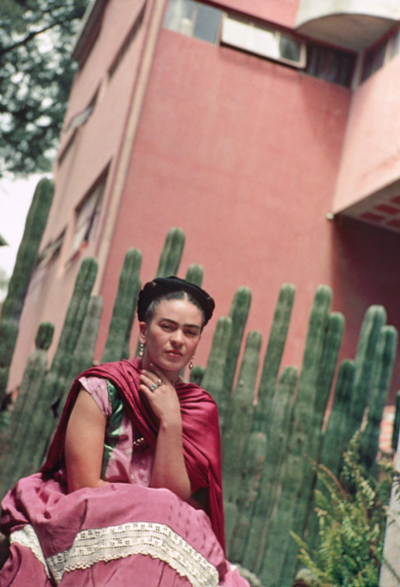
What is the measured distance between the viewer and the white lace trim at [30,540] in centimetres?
228

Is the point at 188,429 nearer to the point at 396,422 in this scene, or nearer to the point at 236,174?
the point at 396,422

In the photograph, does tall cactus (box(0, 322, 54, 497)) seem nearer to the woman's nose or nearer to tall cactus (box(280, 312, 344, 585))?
tall cactus (box(280, 312, 344, 585))

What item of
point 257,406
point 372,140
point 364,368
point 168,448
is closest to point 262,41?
point 372,140

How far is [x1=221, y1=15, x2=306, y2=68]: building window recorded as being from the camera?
361 inches

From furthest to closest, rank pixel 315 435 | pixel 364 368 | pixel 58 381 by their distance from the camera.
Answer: pixel 364 368 → pixel 315 435 → pixel 58 381

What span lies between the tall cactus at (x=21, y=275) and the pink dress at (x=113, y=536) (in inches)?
94.7

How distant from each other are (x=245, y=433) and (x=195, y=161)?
15.0 ft

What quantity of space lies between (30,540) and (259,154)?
732 centimetres

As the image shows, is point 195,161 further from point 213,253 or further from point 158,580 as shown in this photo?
point 158,580

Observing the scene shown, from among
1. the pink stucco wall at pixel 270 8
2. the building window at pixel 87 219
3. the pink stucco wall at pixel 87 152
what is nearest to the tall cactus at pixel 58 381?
the pink stucco wall at pixel 87 152

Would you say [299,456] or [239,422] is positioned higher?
[239,422]

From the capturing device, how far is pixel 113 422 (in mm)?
2506

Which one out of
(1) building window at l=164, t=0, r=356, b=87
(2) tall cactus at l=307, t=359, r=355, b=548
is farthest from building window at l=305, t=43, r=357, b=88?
(2) tall cactus at l=307, t=359, r=355, b=548

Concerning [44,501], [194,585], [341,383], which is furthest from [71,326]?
[194,585]
